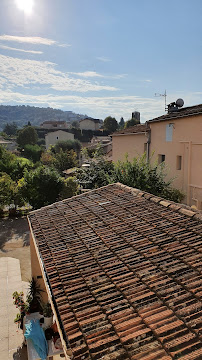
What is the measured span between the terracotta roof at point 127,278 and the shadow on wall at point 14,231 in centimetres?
1028

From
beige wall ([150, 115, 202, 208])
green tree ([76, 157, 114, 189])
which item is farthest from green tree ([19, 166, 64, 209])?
beige wall ([150, 115, 202, 208])

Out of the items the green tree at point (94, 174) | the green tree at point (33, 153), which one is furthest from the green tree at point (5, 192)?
the green tree at point (33, 153)

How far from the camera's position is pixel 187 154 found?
636 inches

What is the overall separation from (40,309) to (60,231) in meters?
3.08

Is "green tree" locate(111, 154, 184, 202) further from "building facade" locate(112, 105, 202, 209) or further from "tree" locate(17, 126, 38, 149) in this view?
"tree" locate(17, 126, 38, 149)

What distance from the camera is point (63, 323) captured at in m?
3.52

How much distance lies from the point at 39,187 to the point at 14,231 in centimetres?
360

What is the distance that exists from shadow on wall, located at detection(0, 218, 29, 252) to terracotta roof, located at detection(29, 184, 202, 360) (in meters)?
10.3

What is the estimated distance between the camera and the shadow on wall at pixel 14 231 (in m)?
16.9

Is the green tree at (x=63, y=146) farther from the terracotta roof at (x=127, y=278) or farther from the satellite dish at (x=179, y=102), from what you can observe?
the terracotta roof at (x=127, y=278)

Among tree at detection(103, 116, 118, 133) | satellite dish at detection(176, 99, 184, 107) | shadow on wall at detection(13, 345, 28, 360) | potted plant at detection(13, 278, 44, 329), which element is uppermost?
tree at detection(103, 116, 118, 133)

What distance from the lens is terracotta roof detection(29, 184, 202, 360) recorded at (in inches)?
121

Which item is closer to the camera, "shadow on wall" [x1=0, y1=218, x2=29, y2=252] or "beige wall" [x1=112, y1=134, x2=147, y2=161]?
"shadow on wall" [x1=0, y1=218, x2=29, y2=252]

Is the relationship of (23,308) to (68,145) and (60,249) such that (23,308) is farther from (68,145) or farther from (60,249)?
(68,145)
